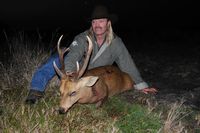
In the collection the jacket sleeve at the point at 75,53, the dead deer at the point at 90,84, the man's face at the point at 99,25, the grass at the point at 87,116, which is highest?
the man's face at the point at 99,25

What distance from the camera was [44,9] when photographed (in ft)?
61.7

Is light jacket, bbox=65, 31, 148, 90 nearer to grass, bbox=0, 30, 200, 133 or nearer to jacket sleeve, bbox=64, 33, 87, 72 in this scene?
jacket sleeve, bbox=64, 33, 87, 72

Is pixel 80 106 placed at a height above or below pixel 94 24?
below

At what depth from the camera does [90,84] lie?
6.13 meters

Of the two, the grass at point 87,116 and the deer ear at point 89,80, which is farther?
the deer ear at point 89,80

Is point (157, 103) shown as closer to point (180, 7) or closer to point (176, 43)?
point (176, 43)

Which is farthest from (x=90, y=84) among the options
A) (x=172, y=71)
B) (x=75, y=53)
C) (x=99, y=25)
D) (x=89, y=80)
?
(x=172, y=71)

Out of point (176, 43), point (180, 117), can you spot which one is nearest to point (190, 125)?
point (180, 117)

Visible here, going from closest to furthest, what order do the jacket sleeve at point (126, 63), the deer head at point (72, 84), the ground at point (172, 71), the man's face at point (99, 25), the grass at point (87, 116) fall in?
the grass at point (87, 116) < the deer head at point (72, 84) < the man's face at point (99, 25) < the jacket sleeve at point (126, 63) < the ground at point (172, 71)

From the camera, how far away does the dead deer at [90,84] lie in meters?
5.94

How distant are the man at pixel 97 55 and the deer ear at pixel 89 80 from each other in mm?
461

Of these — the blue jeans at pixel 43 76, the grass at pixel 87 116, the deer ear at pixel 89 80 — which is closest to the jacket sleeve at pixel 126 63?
the grass at pixel 87 116

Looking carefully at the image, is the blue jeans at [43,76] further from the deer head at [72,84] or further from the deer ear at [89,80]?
the deer ear at [89,80]

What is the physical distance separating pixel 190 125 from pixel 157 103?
736 mm
